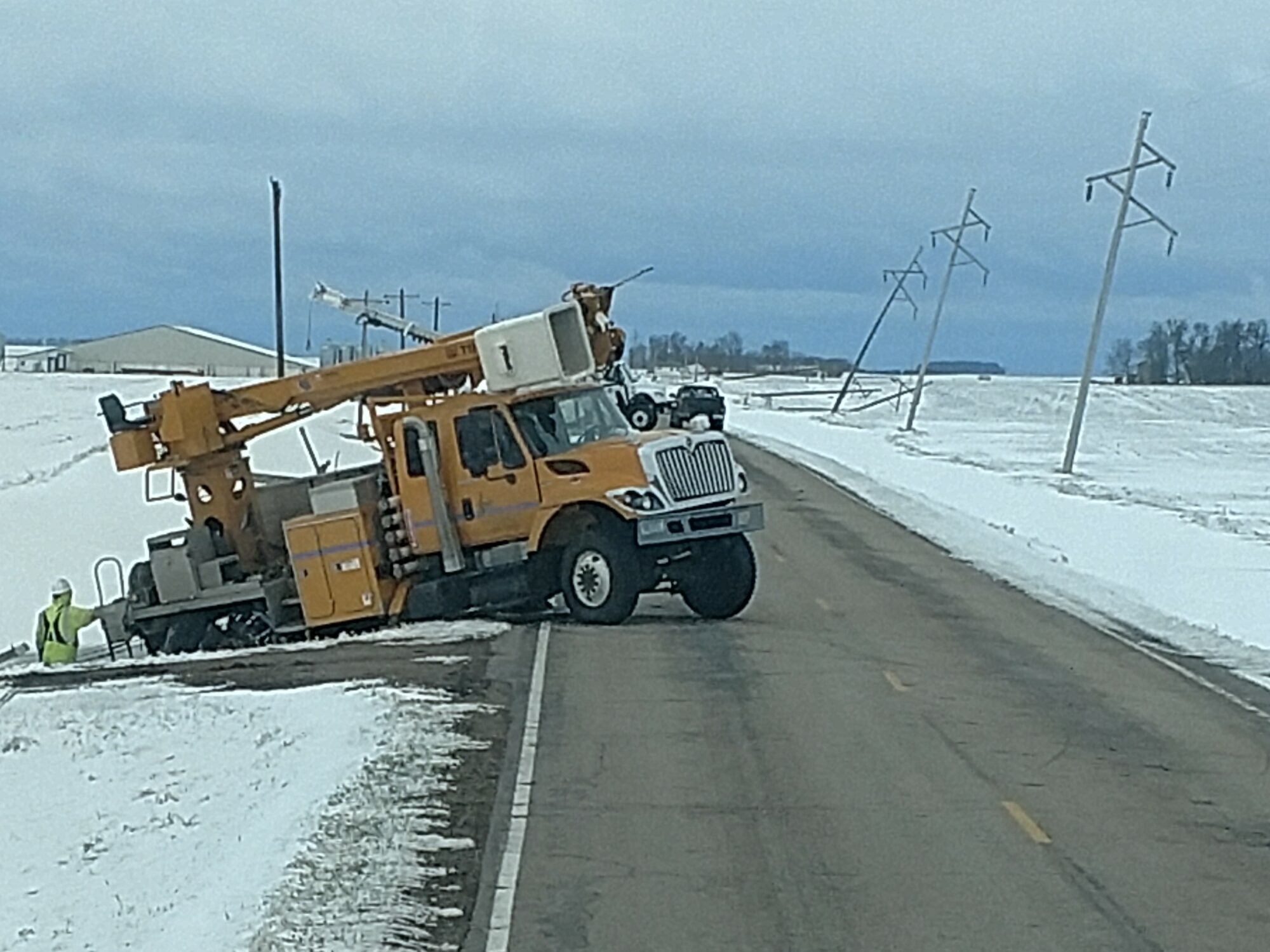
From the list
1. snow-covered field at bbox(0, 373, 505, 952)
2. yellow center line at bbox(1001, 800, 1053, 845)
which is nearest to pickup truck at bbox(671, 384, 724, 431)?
snow-covered field at bbox(0, 373, 505, 952)

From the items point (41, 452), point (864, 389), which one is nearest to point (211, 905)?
point (41, 452)

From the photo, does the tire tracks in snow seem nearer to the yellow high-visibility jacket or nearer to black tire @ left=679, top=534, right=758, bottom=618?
the yellow high-visibility jacket

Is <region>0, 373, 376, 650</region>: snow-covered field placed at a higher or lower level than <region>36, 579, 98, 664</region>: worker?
lower

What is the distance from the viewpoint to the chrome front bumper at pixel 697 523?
20062 mm

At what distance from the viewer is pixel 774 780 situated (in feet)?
40.7

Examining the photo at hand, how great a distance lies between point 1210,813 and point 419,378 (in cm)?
1143

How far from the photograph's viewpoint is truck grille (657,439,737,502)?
20.3m

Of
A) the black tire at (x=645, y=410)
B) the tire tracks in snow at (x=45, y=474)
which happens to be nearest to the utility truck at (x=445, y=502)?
the black tire at (x=645, y=410)

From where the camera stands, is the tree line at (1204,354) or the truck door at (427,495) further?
the tree line at (1204,354)

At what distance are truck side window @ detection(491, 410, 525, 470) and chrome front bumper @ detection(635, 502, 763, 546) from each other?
1484mm

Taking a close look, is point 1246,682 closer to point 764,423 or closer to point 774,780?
point 774,780

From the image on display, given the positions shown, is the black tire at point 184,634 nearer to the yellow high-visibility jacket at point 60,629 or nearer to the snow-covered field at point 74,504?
the yellow high-visibility jacket at point 60,629

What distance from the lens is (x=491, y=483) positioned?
68.5 feet

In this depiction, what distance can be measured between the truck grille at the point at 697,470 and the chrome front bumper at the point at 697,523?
20 centimetres
